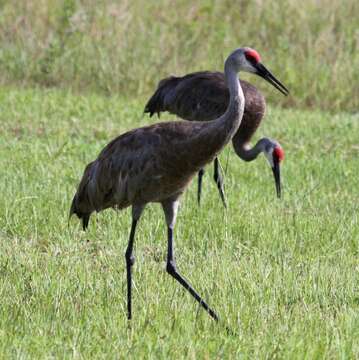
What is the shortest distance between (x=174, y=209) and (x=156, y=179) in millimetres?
347

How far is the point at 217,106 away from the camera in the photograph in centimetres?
786

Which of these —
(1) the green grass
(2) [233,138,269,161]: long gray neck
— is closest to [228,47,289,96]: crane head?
(2) [233,138,269,161]: long gray neck

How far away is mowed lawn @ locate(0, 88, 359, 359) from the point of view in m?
4.32

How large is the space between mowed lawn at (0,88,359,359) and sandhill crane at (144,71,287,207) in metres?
0.24

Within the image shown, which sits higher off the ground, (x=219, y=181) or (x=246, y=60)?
(x=246, y=60)

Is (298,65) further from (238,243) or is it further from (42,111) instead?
(238,243)

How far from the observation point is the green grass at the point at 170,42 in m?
11.5

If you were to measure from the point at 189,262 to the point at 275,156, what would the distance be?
1.84 metres

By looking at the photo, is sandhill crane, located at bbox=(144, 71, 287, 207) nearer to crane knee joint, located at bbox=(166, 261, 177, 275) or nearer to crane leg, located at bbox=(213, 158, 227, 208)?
crane leg, located at bbox=(213, 158, 227, 208)

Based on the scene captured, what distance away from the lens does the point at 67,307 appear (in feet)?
15.7

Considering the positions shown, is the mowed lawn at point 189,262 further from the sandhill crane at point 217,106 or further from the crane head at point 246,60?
the crane head at point 246,60

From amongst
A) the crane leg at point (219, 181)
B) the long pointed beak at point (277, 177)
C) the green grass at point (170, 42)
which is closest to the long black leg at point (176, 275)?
the crane leg at point (219, 181)

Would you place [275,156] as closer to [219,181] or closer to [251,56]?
[219,181]

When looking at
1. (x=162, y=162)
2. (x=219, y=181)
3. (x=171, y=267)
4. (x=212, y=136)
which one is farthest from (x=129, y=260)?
(x=219, y=181)
